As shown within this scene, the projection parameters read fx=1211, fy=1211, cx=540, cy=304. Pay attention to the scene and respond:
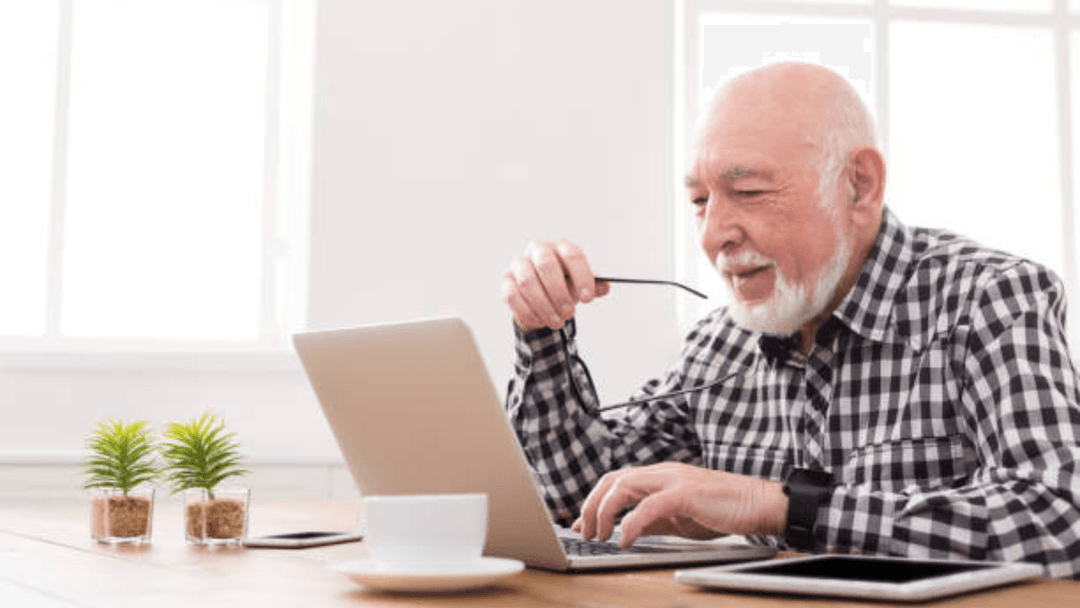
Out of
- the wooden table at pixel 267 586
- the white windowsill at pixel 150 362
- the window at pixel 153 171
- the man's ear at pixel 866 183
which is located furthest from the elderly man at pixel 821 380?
the window at pixel 153 171

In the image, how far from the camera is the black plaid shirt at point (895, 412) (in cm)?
119

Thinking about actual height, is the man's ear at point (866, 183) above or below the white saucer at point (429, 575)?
above

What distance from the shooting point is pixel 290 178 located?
311 centimetres

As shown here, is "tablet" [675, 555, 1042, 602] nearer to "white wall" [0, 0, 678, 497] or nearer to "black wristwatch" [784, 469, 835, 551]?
"black wristwatch" [784, 469, 835, 551]

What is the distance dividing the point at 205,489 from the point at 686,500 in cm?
52

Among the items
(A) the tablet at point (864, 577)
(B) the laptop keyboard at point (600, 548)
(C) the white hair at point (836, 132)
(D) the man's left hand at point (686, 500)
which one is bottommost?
(B) the laptop keyboard at point (600, 548)

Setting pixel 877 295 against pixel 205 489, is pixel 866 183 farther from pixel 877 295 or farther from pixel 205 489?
pixel 205 489

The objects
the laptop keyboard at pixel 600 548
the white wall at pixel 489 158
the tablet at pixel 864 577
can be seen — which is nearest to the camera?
the tablet at pixel 864 577

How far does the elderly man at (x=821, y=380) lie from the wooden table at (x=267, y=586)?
0.22 meters

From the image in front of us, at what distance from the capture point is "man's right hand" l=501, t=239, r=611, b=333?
1.29 metres

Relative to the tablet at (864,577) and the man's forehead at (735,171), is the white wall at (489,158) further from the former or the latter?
the tablet at (864,577)

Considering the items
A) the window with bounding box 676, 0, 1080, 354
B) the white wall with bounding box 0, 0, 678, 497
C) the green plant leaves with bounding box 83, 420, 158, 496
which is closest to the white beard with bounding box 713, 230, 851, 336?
the green plant leaves with bounding box 83, 420, 158, 496

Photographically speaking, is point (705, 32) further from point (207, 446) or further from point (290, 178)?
point (207, 446)

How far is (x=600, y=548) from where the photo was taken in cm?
113
